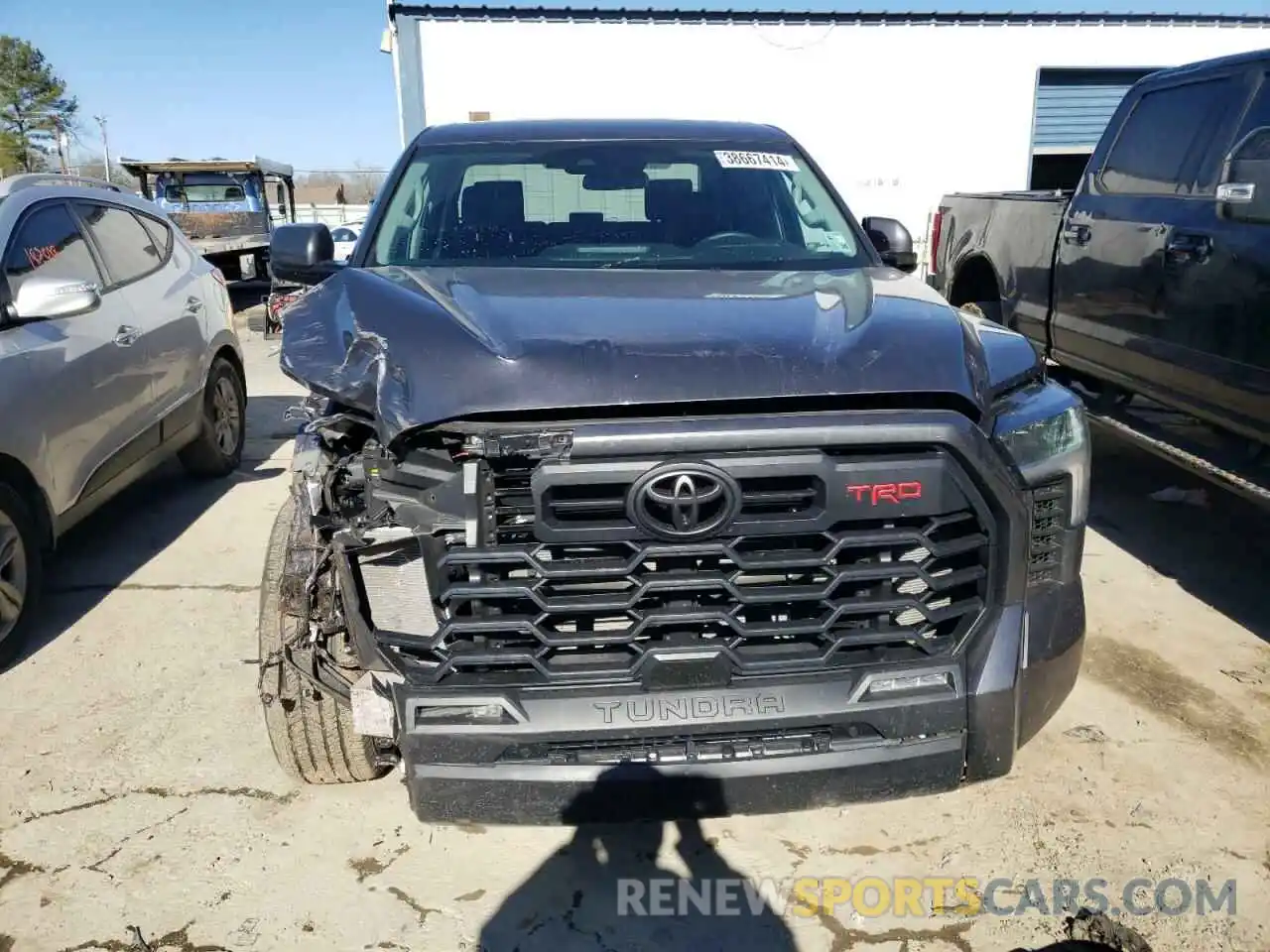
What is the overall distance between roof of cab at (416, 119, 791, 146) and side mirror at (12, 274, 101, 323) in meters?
1.52

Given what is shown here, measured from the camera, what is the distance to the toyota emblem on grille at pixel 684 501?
203cm

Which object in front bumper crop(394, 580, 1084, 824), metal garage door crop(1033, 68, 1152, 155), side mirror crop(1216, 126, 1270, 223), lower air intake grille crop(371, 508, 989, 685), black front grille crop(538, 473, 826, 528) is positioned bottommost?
front bumper crop(394, 580, 1084, 824)

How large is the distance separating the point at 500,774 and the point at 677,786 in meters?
0.39

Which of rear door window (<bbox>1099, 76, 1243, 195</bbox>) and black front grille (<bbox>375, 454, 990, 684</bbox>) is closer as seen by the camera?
black front grille (<bbox>375, 454, 990, 684</bbox>)

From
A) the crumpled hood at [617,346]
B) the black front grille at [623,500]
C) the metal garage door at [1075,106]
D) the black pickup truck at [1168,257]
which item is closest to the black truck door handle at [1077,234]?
the black pickup truck at [1168,257]

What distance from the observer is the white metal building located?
15.2 meters

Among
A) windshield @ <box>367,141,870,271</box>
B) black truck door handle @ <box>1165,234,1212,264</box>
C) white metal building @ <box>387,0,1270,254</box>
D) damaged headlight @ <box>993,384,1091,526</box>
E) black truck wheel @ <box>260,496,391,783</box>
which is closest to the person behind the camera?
damaged headlight @ <box>993,384,1091,526</box>

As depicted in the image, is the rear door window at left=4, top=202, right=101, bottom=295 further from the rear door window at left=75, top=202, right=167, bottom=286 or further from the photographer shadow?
the photographer shadow

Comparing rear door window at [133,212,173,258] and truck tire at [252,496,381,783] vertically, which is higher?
rear door window at [133,212,173,258]

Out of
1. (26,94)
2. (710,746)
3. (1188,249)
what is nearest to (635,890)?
(710,746)

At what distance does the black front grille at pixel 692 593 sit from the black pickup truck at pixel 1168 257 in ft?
5.93

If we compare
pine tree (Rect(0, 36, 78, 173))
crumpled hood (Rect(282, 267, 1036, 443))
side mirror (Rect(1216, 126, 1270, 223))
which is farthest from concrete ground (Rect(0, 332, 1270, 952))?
pine tree (Rect(0, 36, 78, 173))

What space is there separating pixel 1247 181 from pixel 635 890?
3.41 meters

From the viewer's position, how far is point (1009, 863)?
8.55ft
